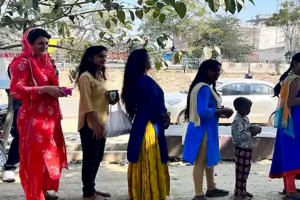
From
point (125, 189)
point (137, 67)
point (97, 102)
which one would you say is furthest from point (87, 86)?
point (125, 189)

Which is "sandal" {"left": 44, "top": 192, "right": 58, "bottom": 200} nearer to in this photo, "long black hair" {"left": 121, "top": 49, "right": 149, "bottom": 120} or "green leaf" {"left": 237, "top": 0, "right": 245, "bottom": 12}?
"long black hair" {"left": 121, "top": 49, "right": 149, "bottom": 120}

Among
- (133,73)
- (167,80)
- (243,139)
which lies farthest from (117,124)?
(167,80)

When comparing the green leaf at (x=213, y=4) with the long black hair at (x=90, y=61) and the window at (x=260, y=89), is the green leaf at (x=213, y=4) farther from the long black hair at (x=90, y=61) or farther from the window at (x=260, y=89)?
the window at (x=260, y=89)

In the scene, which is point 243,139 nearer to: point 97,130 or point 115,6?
point 97,130

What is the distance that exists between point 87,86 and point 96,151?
668mm

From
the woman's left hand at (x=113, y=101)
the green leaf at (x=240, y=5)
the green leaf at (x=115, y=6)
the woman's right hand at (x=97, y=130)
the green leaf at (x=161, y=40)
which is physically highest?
the green leaf at (x=115, y=6)

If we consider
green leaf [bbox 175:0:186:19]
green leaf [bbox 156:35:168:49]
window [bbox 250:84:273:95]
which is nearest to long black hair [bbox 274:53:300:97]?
green leaf [bbox 156:35:168:49]

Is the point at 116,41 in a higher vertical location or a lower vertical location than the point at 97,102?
higher

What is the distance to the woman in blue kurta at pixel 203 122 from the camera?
4207 mm

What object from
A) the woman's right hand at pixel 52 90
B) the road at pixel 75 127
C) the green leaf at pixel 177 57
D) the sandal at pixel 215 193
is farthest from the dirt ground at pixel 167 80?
the woman's right hand at pixel 52 90

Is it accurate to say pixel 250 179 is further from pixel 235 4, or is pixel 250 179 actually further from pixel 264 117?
pixel 264 117

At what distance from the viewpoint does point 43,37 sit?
3.78 m

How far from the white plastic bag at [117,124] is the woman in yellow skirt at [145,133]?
13cm

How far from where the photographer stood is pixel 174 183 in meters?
5.30
